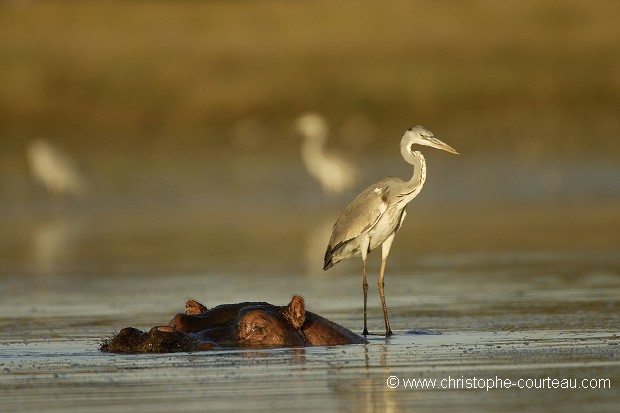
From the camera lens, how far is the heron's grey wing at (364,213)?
11352 mm

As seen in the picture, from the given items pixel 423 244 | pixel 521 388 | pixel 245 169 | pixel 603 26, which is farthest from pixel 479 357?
pixel 603 26

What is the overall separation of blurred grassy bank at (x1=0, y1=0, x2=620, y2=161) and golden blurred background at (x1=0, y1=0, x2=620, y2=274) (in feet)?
0.14

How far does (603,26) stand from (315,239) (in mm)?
14860

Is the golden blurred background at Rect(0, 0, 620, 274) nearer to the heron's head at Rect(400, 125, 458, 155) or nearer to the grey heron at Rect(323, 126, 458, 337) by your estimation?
the grey heron at Rect(323, 126, 458, 337)

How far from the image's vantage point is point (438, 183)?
24.8 m

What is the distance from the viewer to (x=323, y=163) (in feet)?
75.7

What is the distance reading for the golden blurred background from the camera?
24.7m

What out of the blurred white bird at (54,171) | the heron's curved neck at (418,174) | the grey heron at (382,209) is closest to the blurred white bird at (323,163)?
the blurred white bird at (54,171)

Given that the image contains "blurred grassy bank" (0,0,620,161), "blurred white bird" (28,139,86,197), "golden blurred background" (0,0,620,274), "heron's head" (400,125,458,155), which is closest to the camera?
"heron's head" (400,125,458,155)
